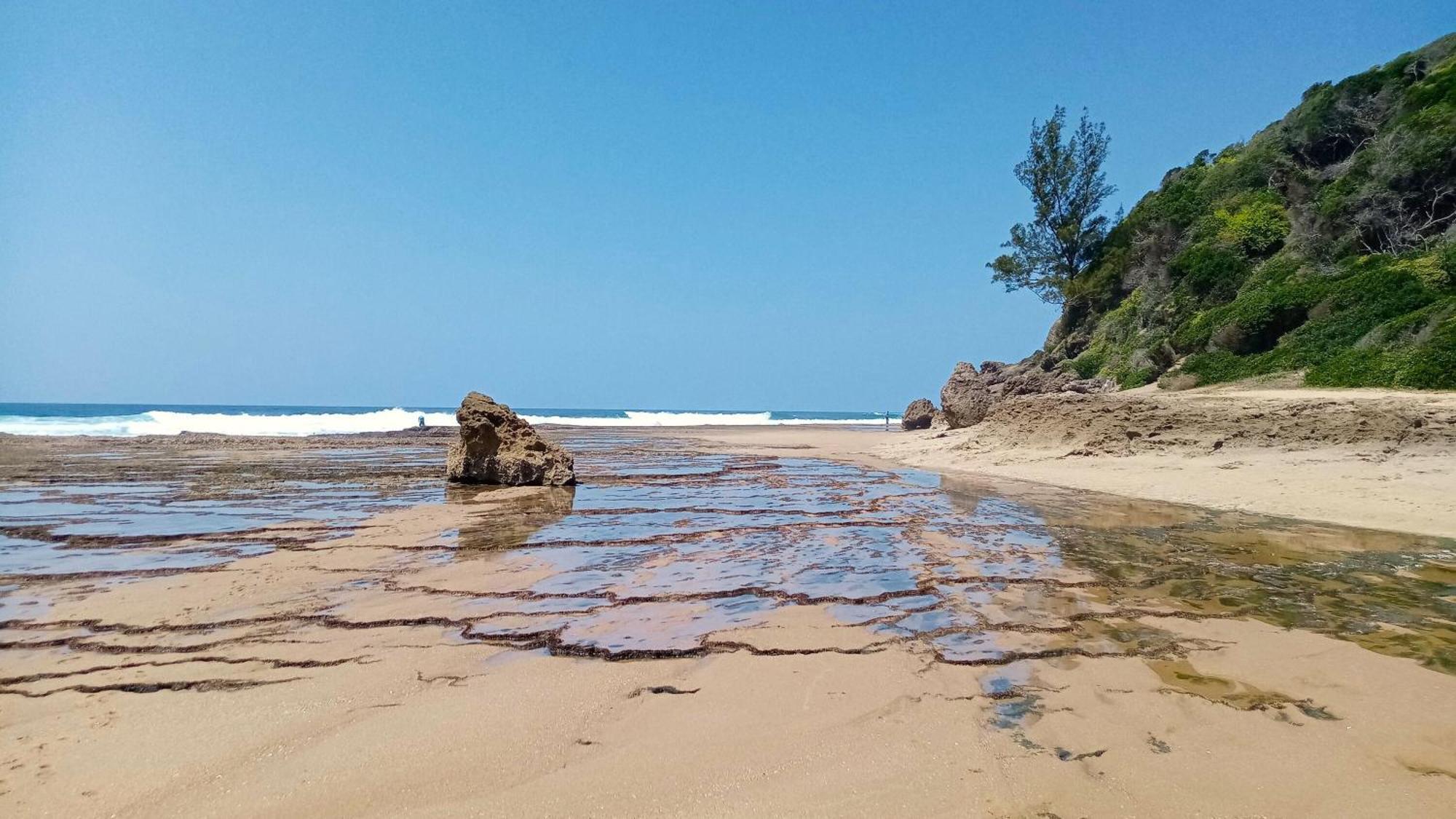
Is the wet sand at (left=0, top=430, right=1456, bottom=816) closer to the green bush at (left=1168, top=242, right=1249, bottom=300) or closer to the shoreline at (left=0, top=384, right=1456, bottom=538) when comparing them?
the shoreline at (left=0, top=384, right=1456, bottom=538)

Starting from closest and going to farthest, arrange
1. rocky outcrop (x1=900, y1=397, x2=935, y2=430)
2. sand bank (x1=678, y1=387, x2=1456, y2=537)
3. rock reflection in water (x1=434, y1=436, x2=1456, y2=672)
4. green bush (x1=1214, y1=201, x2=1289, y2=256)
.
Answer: rock reflection in water (x1=434, y1=436, x2=1456, y2=672) < sand bank (x1=678, y1=387, x2=1456, y2=537) < green bush (x1=1214, y1=201, x2=1289, y2=256) < rocky outcrop (x1=900, y1=397, x2=935, y2=430)

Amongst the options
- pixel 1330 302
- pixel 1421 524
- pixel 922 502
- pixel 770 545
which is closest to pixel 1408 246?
pixel 1330 302

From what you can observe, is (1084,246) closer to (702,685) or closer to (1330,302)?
(1330,302)

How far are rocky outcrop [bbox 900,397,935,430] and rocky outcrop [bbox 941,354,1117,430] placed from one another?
4.69 meters

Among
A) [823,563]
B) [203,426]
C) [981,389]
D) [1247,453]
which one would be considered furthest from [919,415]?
[203,426]

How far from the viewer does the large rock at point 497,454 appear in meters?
11.9

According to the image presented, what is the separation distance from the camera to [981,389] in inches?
933

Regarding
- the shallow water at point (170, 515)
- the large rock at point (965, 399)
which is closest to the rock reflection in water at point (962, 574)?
the shallow water at point (170, 515)

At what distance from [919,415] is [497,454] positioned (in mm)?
24136

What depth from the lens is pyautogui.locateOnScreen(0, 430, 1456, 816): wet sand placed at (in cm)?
246

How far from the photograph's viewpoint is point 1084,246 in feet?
116

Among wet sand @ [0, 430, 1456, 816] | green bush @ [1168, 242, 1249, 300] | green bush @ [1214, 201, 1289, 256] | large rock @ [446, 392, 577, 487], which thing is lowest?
wet sand @ [0, 430, 1456, 816]

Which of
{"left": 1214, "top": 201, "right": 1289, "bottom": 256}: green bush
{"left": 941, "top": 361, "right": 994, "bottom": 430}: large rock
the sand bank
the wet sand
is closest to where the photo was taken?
the wet sand

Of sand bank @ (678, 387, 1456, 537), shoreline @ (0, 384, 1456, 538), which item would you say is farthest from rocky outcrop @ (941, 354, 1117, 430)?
sand bank @ (678, 387, 1456, 537)
